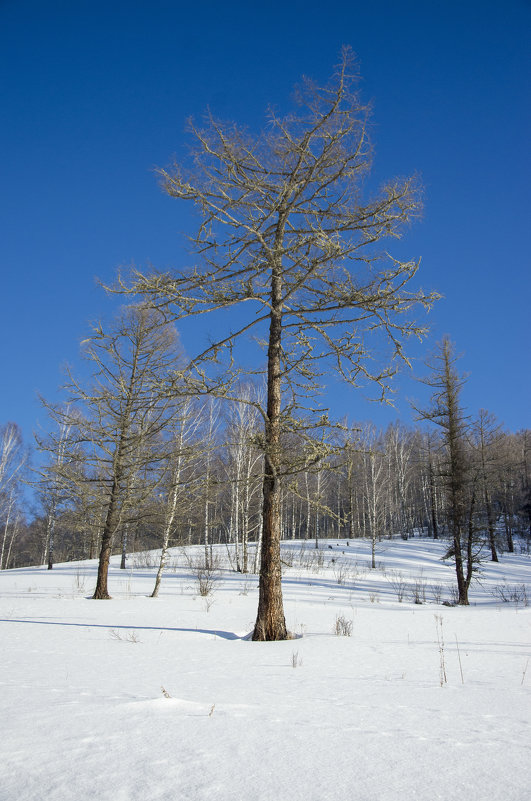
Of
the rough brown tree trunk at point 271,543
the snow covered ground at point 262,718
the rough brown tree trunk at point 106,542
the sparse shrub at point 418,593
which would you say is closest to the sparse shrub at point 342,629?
the snow covered ground at point 262,718

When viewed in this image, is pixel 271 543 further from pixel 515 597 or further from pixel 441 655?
pixel 515 597

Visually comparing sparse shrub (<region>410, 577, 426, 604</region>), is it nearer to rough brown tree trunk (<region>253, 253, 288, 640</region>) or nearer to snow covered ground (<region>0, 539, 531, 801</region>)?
snow covered ground (<region>0, 539, 531, 801</region>)

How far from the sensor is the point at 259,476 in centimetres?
602

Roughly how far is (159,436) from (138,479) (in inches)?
60.8

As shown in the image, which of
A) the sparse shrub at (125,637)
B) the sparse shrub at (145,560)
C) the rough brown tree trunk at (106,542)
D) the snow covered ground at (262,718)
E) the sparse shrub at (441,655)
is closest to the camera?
the snow covered ground at (262,718)

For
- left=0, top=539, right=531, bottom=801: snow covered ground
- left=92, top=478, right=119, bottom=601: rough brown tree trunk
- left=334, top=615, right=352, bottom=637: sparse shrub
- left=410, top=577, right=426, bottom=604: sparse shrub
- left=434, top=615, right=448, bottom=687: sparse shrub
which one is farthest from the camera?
left=410, top=577, right=426, bottom=604: sparse shrub

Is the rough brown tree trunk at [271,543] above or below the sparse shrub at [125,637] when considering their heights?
above

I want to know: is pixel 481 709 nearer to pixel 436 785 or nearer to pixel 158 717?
pixel 436 785

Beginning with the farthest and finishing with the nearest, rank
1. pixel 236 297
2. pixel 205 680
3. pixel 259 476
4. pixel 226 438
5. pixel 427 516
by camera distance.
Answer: pixel 427 516
pixel 226 438
pixel 236 297
pixel 259 476
pixel 205 680

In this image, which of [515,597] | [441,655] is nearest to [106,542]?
[441,655]

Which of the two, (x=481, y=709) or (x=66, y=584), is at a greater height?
(x=481, y=709)

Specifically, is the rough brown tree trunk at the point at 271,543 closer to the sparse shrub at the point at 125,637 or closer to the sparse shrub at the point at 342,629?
the sparse shrub at the point at 342,629

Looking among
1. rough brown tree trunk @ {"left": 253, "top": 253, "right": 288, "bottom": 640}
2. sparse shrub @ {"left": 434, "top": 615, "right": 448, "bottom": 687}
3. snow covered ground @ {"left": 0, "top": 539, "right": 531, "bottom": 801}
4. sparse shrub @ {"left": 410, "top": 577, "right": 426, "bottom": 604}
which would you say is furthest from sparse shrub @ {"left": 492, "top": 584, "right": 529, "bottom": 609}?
snow covered ground @ {"left": 0, "top": 539, "right": 531, "bottom": 801}

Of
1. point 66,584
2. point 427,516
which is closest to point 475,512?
point 66,584
